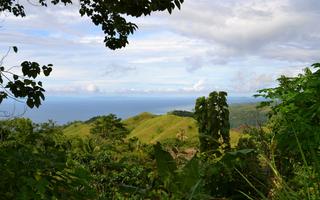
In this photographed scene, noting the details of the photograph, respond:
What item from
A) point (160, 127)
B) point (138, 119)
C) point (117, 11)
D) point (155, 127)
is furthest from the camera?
point (138, 119)

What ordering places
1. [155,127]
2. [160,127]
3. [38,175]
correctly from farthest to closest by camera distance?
[155,127], [160,127], [38,175]

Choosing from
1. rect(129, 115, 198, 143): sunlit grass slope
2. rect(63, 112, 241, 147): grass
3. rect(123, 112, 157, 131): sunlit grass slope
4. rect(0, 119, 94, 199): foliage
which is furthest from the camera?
rect(123, 112, 157, 131): sunlit grass slope

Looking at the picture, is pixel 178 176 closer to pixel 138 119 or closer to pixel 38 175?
pixel 38 175

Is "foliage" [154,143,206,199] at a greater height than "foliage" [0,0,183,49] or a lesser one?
lesser

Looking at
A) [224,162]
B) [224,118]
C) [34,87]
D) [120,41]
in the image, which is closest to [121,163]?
[224,162]

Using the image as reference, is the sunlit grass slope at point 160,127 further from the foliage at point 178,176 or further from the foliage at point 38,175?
the foliage at point 178,176

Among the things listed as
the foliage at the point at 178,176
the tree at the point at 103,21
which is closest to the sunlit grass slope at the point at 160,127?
the tree at the point at 103,21

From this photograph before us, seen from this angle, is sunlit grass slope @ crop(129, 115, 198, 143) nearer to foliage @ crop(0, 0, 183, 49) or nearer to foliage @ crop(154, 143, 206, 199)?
foliage @ crop(0, 0, 183, 49)

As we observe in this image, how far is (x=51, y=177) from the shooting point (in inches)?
116

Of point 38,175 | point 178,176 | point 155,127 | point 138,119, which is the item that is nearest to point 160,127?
point 155,127

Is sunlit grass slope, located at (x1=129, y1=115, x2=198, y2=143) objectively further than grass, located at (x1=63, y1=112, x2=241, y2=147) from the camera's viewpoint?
Yes

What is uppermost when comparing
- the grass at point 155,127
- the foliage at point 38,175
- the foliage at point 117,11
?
the foliage at point 117,11

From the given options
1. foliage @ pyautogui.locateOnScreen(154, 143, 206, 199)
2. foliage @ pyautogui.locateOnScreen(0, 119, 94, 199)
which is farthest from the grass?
foliage @ pyautogui.locateOnScreen(154, 143, 206, 199)

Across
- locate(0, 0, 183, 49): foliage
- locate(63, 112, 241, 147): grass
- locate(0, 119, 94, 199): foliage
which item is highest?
locate(0, 0, 183, 49): foliage
